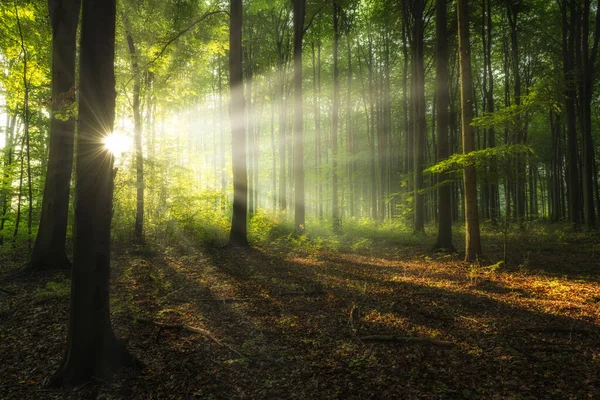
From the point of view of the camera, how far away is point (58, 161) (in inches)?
314

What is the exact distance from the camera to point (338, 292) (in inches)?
239

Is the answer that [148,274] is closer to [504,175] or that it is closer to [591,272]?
[504,175]

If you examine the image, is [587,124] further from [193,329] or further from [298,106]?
[193,329]

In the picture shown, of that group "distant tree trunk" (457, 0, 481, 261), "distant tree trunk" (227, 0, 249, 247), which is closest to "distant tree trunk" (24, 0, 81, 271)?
"distant tree trunk" (227, 0, 249, 247)

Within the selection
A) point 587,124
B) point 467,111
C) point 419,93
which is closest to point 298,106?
point 419,93

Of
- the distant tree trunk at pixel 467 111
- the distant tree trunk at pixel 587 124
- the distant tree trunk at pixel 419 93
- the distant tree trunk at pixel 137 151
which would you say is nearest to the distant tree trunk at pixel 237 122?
the distant tree trunk at pixel 137 151

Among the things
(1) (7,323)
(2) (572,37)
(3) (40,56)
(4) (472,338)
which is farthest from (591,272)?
(3) (40,56)

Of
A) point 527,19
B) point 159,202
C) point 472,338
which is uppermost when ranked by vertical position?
point 527,19

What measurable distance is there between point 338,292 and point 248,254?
14.9 ft

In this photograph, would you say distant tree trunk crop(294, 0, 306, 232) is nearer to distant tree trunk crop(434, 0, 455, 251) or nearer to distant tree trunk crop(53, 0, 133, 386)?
distant tree trunk crop(434, 0, 455, 251)

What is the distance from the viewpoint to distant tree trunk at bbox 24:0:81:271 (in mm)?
7734

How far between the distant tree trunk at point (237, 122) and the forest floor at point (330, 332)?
2.78 metres

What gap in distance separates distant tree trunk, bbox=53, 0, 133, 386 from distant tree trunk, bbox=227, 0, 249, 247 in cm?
731

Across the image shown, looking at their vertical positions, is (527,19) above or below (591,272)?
above
